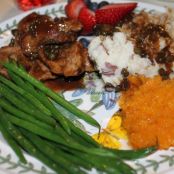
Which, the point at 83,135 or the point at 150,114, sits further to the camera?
the point at 150,114

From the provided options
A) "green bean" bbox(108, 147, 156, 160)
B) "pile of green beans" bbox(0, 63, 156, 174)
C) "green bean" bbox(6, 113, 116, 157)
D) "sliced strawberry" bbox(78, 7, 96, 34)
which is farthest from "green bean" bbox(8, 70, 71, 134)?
"sliced strawberry" bbox(78, 7, 96, 34)

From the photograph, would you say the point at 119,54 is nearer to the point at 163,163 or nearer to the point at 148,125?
the point at 148,125

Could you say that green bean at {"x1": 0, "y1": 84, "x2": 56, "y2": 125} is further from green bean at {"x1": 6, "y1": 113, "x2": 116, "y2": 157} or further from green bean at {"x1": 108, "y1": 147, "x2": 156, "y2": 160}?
green bean at {"x1": 108, "y1": 147, "x2": 156, "y2": 160}

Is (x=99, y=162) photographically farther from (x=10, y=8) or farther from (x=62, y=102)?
(x=10, y=8)

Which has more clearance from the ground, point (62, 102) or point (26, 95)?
point (26, 95)

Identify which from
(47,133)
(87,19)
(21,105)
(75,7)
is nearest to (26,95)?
(21,105)

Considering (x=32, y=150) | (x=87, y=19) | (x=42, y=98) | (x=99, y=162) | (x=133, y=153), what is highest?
(x=87, y=19)
